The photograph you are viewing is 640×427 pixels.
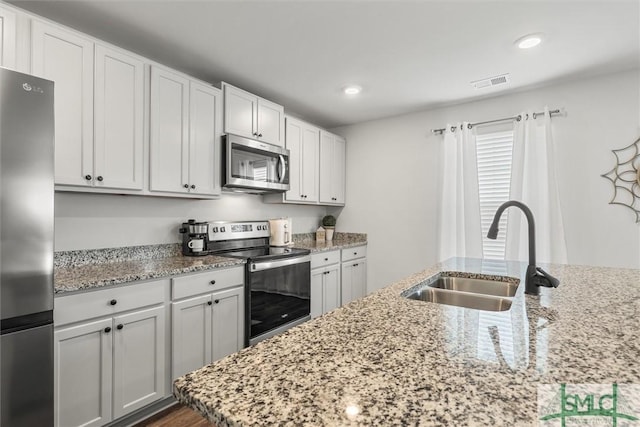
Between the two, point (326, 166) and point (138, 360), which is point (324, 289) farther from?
point (138, 360)

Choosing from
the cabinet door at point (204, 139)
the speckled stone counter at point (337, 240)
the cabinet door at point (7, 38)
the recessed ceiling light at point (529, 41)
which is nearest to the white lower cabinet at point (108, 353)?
the cabinet door at point (204, 139)

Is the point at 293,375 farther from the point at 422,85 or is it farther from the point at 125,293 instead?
the point at 422,85

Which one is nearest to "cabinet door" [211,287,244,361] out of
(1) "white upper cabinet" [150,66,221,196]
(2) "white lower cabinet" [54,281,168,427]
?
(2) "white lower cabinet" [54,281,168,427]

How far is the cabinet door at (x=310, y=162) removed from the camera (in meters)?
3.54

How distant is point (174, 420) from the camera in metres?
1.97

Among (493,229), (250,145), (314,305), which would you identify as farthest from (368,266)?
(493,229)

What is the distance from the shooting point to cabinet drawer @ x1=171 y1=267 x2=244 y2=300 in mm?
2014

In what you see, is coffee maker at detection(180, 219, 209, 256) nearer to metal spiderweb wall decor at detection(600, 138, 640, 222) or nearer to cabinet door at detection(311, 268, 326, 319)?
cabinet door at detection(311, 268, 326, 319)

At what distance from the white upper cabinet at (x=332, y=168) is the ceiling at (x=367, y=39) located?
2.91 feet

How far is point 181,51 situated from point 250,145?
84 centimetres

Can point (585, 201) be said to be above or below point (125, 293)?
above

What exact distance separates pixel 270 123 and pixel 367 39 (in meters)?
1.23

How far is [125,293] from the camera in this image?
1.76m

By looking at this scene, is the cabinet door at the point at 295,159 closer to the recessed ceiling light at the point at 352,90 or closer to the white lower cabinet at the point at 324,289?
the recessed ceiling light at the point at 352,90
